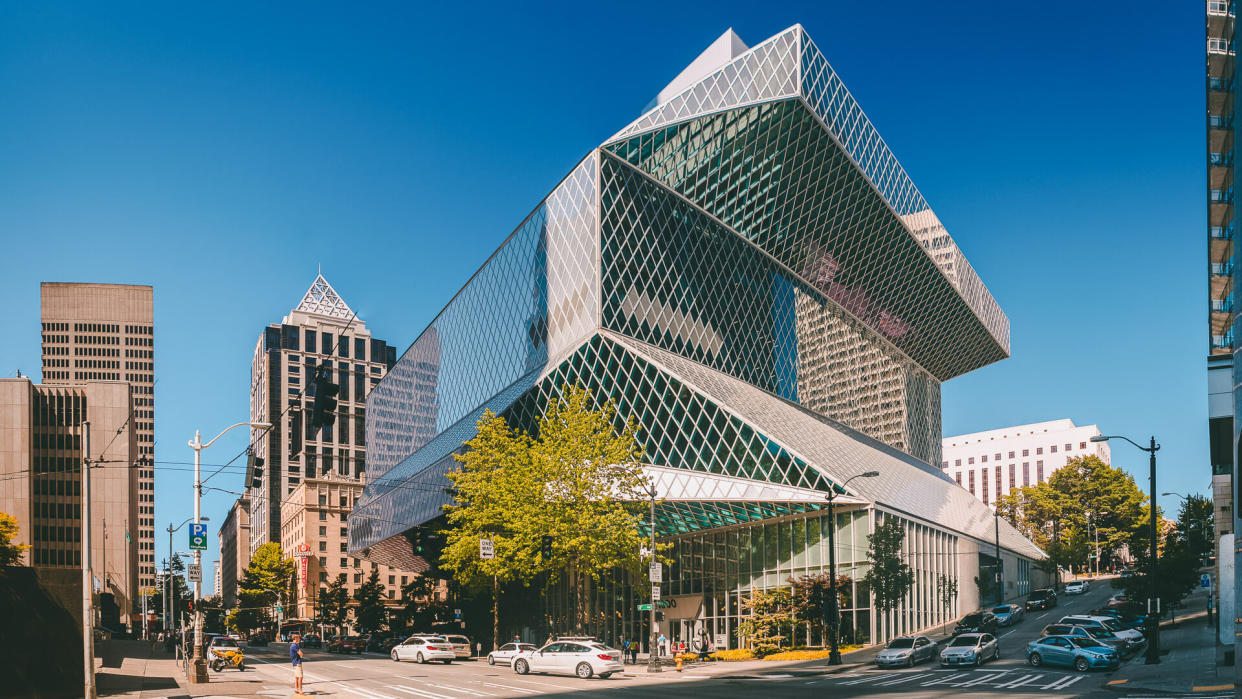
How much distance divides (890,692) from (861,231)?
64.2m

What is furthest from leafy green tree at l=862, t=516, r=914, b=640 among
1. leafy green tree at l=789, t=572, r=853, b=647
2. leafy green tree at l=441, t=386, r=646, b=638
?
leafy green tree at l=441, t=386, r=646, b=638

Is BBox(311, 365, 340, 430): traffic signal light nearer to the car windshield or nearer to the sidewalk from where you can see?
the sidewalk

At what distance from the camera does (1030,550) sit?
102250 millimetres

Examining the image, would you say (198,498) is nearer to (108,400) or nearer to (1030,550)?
(1030,550)

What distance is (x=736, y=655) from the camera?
5241 centimetres

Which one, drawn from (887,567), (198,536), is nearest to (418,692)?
(198,536)

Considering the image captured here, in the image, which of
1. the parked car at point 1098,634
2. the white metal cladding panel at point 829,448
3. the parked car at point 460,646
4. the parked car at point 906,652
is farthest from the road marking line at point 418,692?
the parked car at point 1098,634

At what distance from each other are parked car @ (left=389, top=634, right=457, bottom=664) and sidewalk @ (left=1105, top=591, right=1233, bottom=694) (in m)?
32.5

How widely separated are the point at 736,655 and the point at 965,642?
45.9 feet

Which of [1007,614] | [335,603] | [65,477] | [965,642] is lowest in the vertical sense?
[335,603]

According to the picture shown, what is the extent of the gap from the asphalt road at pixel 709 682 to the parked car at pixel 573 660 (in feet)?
1.53

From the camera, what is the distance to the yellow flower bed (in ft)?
171

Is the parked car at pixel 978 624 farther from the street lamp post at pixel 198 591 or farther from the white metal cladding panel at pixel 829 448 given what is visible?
the street lamp post at pixel 198 591

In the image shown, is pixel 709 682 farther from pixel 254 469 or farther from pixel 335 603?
pixel 335 603
